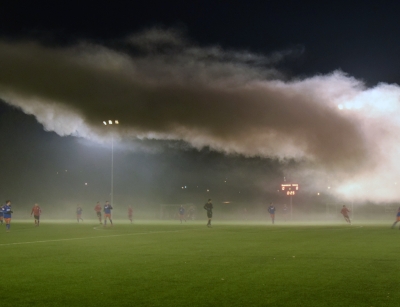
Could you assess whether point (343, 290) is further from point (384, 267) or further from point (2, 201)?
point (2, 201)

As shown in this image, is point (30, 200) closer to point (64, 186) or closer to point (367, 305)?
point (64, 186)

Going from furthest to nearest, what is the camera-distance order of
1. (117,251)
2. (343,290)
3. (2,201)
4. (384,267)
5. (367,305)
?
(2,201) < (117,251) < (384,267) < (343,290) < (367,305)

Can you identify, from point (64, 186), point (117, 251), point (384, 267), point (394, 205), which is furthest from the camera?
point (64, 186)

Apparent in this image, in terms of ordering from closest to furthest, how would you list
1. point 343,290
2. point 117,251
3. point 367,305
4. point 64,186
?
point 367,305 < point 343,290 < point 117,251 < point 64,186

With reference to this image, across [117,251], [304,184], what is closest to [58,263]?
[117,251]

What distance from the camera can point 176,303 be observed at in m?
8.88

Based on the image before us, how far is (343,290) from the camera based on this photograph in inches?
393

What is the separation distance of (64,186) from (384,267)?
90.1m

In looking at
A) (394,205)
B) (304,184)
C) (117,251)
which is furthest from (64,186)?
(117,251)

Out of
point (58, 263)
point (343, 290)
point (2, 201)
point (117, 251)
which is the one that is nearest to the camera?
point (343, 290)

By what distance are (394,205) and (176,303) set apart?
2443 inches

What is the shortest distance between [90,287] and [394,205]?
61.3 meters

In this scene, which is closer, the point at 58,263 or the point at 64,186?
the point at 58,263

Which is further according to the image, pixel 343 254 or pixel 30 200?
pixel 30 200
